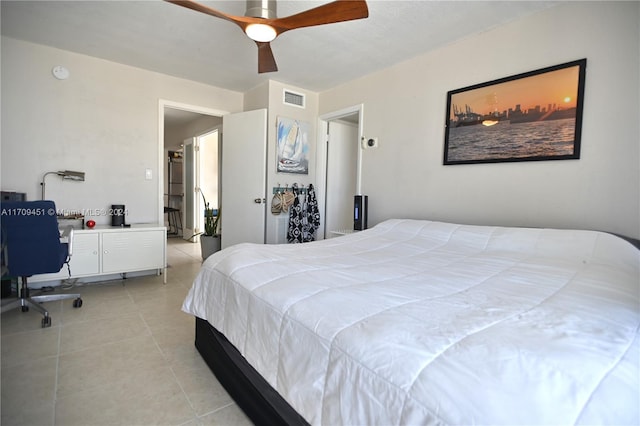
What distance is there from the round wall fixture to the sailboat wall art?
7.29 feet

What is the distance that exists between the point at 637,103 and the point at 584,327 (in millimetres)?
1847

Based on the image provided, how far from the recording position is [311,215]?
13.4ft

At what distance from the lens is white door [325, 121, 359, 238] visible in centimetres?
434

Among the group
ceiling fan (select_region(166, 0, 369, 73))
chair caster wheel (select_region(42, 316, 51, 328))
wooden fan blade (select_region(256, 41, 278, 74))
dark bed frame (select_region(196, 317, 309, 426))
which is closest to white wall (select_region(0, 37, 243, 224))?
chair caster wheel (select_region(42, 316, 51, 328))

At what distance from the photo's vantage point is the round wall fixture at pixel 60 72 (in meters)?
3.06

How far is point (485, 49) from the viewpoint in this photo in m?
2.52

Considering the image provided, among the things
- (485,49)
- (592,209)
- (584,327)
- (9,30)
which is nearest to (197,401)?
(584,327)

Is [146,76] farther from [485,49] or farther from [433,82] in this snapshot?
[485,49]

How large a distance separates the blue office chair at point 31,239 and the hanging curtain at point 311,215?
2.51m

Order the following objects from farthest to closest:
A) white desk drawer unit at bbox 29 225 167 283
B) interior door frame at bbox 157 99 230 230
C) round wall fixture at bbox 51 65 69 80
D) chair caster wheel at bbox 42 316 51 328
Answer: interior door frame at bbox 157 99 230 230, round wall fixture at bbox 51 65 69 80, white desk drawer unit at bbox 29 225 167 283, chair caster wheel at bbox 42 316 51 328

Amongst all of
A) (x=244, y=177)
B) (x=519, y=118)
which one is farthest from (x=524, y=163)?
(x=244, y=177)

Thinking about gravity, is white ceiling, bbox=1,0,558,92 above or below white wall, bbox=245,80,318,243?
above

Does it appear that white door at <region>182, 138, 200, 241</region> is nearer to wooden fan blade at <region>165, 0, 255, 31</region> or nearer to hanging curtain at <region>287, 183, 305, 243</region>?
hanging curtain at <region>287, 183, 305, 243</region>

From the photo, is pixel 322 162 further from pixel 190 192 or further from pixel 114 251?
pixel 190 192
